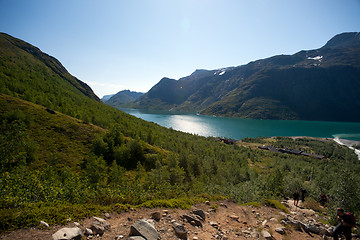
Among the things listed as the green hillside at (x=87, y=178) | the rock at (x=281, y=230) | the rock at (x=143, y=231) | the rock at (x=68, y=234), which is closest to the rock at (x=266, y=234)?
the rock at (x=281, y=230)

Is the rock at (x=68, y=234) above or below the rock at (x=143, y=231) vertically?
above

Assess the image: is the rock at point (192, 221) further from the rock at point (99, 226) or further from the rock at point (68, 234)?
the rock at point (68, 234)

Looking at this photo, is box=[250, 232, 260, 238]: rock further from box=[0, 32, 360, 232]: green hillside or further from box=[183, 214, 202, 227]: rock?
box=[0, 32, 360, 232]: green hillside

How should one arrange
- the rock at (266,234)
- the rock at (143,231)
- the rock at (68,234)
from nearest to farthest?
the rock at (68,234), the rock at (143,231), the rock at (266,234)

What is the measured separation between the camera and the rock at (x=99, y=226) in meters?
8.07

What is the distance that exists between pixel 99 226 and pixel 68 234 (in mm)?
1604

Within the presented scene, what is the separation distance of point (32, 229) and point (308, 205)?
3029 cm

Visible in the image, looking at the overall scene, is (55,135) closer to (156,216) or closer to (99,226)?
(99,226)

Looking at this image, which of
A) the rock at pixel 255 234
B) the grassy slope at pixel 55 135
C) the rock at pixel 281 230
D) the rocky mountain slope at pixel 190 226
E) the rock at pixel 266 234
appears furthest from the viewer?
the grassy slope at pixel 55 135

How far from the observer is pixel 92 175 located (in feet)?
67.5

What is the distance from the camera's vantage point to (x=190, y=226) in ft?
35.7

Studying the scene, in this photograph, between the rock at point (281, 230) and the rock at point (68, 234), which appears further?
the rock at point (281, 230)

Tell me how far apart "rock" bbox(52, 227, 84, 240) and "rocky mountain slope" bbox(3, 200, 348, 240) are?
40 millimetres

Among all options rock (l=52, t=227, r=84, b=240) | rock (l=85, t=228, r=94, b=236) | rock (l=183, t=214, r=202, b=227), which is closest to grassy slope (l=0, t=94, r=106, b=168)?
rock (l=85, t=228, r=94, b=236)
